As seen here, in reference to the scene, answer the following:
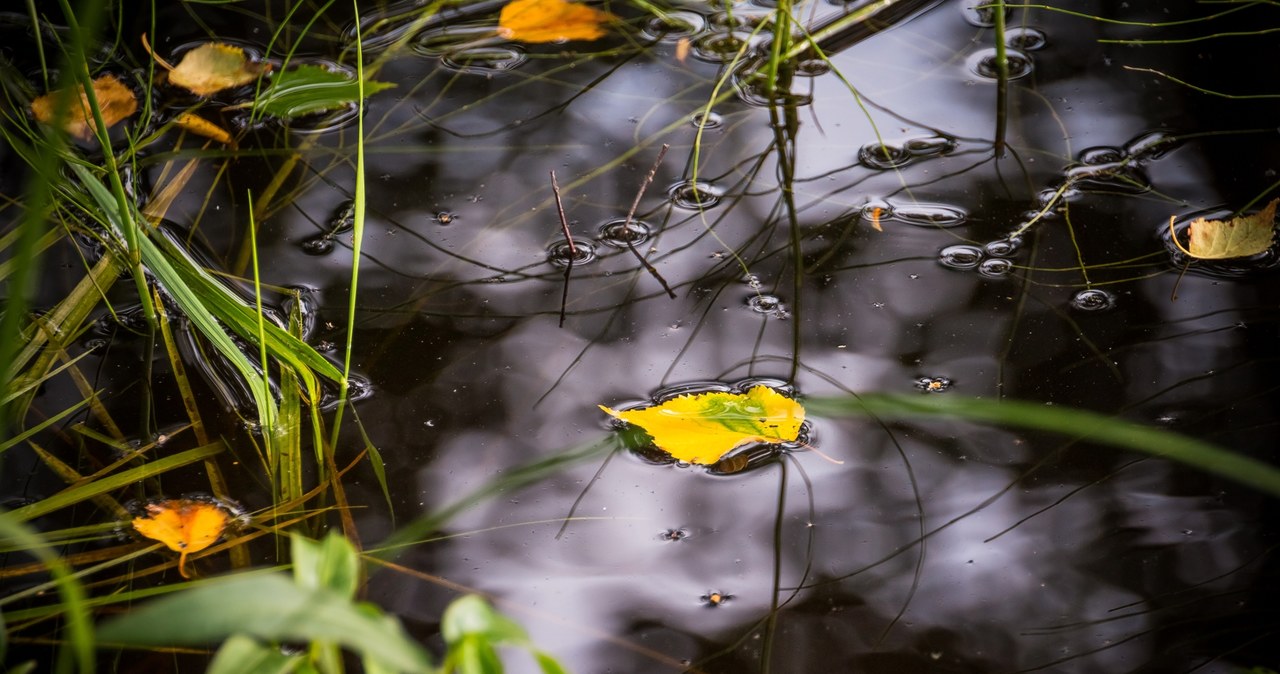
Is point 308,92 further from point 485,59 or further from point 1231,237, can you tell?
point 1231,237

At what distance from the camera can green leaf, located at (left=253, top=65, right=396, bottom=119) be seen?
1498mm

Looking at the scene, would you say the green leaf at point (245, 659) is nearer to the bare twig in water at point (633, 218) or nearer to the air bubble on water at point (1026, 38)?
Result: the bare twig in water at point (633, 218)

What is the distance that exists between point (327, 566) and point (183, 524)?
1.66ft

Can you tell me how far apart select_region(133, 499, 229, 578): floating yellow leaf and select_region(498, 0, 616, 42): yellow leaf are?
3.32 feet

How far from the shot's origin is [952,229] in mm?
1249

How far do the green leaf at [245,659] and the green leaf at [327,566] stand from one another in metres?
0.05

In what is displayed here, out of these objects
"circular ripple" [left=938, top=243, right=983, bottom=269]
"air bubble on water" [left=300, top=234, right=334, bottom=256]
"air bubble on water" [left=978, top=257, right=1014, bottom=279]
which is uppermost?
"air bubble on water" [left=300, top=234, right=334, bottom=256]

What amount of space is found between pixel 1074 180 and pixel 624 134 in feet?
2.23

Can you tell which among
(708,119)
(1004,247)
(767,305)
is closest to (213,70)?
(708,119)

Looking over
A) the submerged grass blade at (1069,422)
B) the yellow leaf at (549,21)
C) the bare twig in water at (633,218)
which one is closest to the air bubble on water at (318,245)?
the bare twig in water at (633,218)

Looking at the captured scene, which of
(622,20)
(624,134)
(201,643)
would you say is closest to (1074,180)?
(624,134)

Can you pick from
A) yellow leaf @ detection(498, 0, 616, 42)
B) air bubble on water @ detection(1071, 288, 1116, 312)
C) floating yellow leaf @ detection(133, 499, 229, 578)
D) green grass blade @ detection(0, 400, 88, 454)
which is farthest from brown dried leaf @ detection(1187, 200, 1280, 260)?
green grass blade @ detection(0, 400, 88, 454)

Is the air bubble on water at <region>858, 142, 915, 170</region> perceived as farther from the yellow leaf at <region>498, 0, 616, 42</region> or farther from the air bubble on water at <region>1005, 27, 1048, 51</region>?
the yellow leaf at <region>498, 0, 616, 42</region>

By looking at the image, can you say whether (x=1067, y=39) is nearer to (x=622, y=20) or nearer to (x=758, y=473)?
(x=622, y=20)
